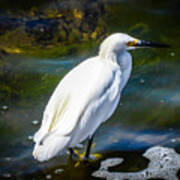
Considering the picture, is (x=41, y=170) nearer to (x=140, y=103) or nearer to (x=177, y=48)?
(x=140, y=103)

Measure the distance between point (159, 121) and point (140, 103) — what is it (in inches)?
9.0

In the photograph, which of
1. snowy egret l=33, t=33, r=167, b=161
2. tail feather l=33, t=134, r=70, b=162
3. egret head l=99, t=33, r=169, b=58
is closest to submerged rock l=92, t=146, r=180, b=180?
snowy egret l=33, t=33, r=167, b=161

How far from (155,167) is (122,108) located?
61 centimetres

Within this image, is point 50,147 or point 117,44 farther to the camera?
point 117,44

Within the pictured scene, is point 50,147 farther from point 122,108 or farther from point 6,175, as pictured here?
point 122,108

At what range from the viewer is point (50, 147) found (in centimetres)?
210

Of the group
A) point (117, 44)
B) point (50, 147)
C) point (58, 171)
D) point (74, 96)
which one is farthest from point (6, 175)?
point (117, 44)

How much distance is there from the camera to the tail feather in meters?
2.09

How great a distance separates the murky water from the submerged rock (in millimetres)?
36

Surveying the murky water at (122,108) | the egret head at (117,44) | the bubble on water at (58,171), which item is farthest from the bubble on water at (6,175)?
the egret head at (117,44)

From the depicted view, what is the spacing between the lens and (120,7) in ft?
13.5

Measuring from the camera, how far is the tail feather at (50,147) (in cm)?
209

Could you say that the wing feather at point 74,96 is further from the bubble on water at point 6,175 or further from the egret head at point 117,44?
the bubble on water at point 6,175

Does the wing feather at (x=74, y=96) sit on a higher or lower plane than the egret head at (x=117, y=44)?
lower
